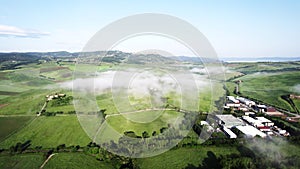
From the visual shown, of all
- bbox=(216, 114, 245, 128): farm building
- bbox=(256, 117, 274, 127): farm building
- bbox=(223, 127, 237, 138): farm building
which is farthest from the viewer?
bbox=(256, 117, 274, 127): farm building

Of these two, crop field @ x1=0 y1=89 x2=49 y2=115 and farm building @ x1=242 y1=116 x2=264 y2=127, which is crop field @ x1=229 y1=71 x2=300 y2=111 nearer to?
farm building @ x1=242 y1=116 x2=264 y2=127

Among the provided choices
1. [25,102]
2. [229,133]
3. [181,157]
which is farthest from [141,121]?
[25,102]

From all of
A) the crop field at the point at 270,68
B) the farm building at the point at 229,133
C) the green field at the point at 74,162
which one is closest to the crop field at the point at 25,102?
the green field at the point at 74,162

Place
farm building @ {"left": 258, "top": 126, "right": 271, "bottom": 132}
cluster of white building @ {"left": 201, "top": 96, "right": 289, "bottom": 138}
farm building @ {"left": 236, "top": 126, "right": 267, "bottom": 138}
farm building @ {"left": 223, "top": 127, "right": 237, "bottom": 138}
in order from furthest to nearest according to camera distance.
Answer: farm building @ {"left": 258, "top": 126, "right": 271, "bottom": 132} → cluster of white building @ {"left": 201, "top": 96, "right": 289, "bottom": 138} → farm building @ {"left": 236, "top": 126, "right": 267, "bottom": 138} → farm building @ {"left": 223, "top": 127, "right": 237, "bottom": 138}

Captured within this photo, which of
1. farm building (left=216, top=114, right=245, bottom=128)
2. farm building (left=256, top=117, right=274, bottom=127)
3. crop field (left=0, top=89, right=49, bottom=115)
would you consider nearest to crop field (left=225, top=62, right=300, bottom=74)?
farm building (left=256, top=117, right=274, bottom=127)

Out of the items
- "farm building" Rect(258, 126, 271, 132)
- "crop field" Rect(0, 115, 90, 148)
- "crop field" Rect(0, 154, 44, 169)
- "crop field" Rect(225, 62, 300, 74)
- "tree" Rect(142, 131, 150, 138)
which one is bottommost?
"crop field" Rect(0, 154, 44, 169)

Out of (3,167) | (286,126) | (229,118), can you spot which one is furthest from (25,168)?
(286,126)

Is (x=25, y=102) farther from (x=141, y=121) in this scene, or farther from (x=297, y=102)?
(x=297, y=102)
